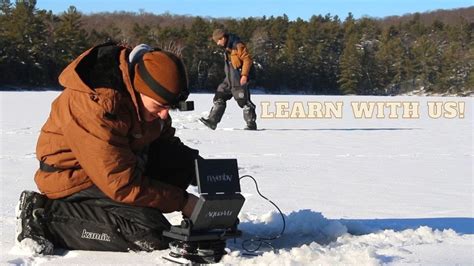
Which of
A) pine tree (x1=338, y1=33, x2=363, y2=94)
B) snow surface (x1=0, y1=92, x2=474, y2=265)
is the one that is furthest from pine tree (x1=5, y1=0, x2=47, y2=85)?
snow surface (x1=0, y1=92, x2=474, y2=265)

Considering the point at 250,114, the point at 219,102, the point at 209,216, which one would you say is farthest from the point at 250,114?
the point at 209,216

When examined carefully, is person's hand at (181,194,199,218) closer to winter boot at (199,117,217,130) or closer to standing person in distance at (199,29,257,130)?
standing person in distance at (199,29,257,130)

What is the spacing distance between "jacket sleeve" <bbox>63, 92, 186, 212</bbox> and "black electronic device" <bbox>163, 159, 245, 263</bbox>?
0.51 ft

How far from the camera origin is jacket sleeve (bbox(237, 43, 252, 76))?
761 centimetres

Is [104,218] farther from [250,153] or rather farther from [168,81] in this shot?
[250,153]

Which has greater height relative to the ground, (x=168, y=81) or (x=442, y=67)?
(x=168, y=81)

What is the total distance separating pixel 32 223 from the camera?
7.33 ft

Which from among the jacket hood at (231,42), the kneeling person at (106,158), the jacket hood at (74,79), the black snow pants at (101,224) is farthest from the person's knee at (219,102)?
the jacket hood at (74,79)

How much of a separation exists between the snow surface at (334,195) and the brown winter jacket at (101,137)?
0.80 feet

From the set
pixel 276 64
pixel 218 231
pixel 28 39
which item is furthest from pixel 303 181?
pixel 276 64

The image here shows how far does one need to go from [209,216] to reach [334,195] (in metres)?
1.76

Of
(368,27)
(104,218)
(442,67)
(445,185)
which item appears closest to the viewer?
(104,218)

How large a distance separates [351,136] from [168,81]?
6.07m

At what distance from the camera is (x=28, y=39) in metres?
32.2
